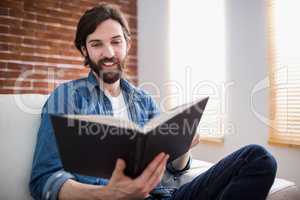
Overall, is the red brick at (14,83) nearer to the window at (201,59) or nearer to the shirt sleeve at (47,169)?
the window at (201,59)

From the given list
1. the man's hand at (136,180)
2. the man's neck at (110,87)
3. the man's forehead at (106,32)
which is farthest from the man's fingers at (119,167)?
the man's forehead at (106,32)

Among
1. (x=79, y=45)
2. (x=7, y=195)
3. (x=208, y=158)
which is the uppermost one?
(x=79, y=45)

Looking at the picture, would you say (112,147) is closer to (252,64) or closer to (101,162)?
(101,162)

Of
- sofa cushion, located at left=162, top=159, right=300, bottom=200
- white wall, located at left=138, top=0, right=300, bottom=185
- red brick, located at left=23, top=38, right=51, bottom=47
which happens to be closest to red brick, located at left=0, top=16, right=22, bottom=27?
red brick, located at left=23, top=38, right=51, bottom=47

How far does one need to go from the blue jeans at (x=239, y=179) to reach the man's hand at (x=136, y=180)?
234mm

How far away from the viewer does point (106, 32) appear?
4.78 feet

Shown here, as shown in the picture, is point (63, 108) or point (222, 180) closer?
point (222, 180)

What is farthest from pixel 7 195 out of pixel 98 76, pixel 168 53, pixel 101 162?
pixel 168 53

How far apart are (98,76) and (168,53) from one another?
1.46 metres

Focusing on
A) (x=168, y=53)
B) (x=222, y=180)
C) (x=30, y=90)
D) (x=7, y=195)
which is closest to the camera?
(x=222, y=180)

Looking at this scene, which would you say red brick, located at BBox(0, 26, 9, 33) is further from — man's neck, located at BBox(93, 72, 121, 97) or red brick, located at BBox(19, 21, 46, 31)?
man's neck, located at BBox(93, 72, 121, 97)

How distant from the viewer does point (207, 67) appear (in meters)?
2.46

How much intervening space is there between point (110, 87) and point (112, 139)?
0.70 metres

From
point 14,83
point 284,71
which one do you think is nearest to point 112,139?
point 284,71
